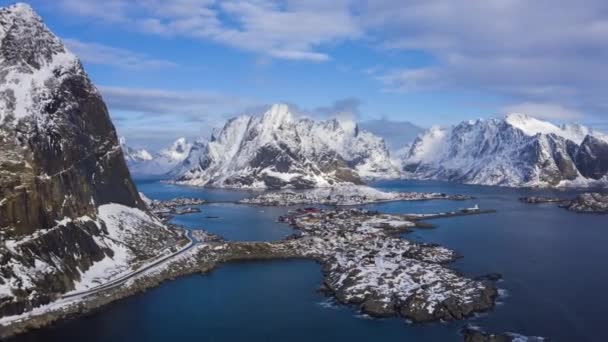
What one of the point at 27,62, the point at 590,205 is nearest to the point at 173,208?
the point at 27,62

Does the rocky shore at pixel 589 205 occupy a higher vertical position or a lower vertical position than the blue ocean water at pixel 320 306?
higher

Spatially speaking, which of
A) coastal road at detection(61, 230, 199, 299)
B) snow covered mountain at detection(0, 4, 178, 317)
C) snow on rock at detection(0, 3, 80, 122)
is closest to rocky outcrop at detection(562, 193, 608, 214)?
coastal road at detection(61, 230, 199, 299)

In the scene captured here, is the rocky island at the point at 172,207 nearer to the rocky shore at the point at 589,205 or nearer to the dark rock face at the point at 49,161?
the dark rock face at the point at 49,161

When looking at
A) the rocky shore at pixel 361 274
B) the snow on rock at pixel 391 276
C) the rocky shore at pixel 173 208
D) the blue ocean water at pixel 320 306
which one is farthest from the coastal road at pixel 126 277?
the rocky shore at pixel 173 208

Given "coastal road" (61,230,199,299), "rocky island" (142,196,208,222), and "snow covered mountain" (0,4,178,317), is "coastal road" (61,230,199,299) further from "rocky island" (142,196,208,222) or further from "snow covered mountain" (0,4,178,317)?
"rocky island" (142,196,208,222)

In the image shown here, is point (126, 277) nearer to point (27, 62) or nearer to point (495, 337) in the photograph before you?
point (27, 62)

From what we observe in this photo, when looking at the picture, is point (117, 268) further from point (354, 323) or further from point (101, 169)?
point (354, 323)

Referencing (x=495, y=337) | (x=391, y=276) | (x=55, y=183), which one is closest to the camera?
(x=495, y=337)
